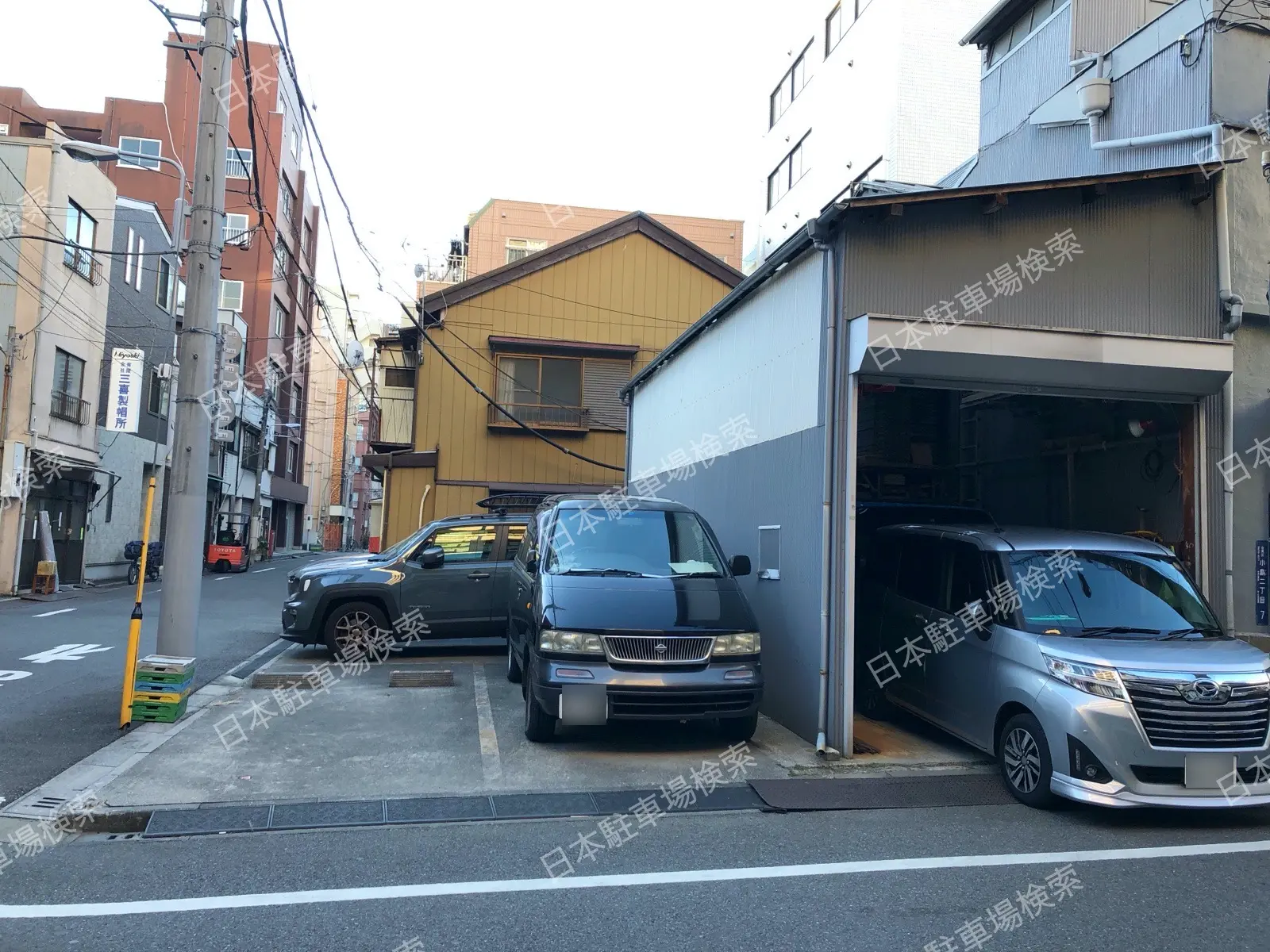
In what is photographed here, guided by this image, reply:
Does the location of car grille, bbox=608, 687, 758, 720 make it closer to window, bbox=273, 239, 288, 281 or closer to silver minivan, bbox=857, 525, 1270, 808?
silver minivan, bbox=857, 525, 1270, 808

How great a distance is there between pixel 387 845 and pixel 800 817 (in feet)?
8.10

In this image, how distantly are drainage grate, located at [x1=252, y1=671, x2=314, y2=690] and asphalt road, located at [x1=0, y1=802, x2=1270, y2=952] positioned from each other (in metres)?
4.20

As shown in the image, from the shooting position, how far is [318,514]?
2712 inches

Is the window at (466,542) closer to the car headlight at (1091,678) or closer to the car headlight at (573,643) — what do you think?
the car headlight at (573,643)

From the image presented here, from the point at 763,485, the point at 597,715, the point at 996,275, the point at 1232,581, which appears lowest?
the point at 597,715

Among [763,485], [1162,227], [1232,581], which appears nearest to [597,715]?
[763,485]

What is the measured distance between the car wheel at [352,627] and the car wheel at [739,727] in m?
5.17

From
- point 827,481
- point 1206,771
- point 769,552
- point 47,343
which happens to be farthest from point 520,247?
point 1206,771

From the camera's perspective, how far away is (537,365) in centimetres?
1972

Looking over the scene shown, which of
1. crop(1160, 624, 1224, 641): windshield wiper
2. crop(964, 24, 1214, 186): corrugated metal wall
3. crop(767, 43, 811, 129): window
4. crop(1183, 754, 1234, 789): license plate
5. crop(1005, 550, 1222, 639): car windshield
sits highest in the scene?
crop(767, 43, 811, 129): window

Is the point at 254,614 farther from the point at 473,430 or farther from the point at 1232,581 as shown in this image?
the point at 1232,581

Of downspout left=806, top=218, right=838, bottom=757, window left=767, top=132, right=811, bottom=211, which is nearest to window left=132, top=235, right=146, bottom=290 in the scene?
window left=767, top=132, right=811, bottom=211

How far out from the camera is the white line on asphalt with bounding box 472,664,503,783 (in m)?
6.41

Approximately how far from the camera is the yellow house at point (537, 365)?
19125 mm
